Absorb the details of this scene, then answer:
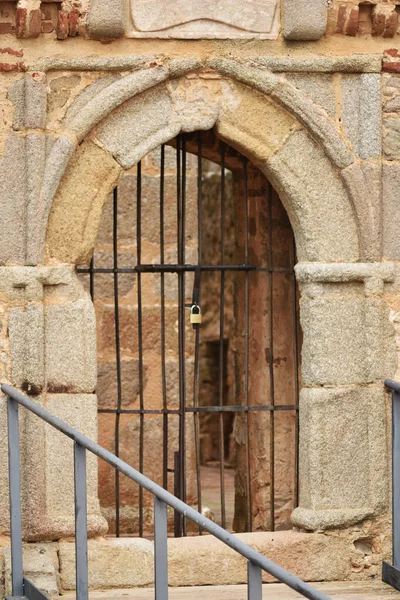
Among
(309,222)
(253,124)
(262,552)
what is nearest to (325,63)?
(253,124)

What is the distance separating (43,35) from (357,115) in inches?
59.3

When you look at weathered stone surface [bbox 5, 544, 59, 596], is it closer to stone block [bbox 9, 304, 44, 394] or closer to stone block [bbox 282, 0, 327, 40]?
stone block [bbox 9, 304, 44, 394]

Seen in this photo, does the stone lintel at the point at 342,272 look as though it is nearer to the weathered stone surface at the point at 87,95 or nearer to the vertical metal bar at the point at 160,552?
Result: the weathered stone surface at the point at 87,95

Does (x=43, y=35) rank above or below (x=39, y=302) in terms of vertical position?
above

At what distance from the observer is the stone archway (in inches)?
230

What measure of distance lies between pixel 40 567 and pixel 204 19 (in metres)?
2.58

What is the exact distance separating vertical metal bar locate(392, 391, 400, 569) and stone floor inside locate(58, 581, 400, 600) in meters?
0.17

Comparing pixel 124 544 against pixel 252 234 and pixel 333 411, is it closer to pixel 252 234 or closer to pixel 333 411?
pixel 333 411

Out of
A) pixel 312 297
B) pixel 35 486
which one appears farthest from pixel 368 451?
pixel 35 486

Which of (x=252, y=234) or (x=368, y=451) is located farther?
(x=252, y=234)

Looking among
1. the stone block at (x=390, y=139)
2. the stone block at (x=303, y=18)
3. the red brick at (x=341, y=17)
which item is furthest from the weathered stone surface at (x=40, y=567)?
the red brick at (x=341, y=17)

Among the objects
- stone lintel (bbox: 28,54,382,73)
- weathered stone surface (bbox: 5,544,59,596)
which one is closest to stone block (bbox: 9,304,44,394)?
weathered stone surface (bbox: 5,544,59,596)

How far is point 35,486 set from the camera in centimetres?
571

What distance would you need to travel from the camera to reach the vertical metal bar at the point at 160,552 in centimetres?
464
